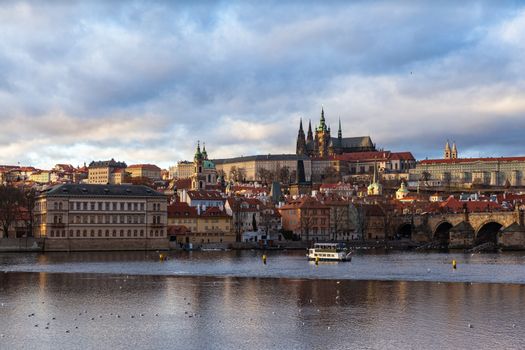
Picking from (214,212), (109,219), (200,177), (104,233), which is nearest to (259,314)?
(104,233)

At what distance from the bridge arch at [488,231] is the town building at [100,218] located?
4175 centimetres

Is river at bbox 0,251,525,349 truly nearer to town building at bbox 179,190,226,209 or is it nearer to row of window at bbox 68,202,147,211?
row of window at bbox 68,202,147,211

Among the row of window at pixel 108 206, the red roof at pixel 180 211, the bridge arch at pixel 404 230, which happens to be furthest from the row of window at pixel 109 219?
the bridge arch at pixel 404 230

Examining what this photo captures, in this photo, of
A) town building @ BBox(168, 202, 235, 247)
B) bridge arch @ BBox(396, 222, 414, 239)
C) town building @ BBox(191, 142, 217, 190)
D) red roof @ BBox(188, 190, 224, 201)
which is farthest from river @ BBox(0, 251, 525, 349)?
town building @ BBox(191, 142, 217, 190)

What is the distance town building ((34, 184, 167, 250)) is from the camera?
307 feet

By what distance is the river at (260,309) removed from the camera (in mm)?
30500

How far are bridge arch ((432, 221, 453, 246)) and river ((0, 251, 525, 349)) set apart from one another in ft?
200

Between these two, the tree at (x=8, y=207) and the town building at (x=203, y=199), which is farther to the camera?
the town building at (x=203, y=199)

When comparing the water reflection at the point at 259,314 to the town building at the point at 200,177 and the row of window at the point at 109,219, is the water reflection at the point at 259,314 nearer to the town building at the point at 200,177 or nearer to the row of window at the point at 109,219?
the row of window at the point at 109,219

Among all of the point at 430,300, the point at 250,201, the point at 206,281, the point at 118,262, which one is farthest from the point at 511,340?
the point at 250,201

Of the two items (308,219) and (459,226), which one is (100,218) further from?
(459,226)

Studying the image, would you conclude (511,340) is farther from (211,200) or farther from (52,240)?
(211,200)

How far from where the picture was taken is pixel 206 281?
170 feet

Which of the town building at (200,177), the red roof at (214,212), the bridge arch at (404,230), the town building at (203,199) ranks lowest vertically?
the bridge arch at (404,230)
